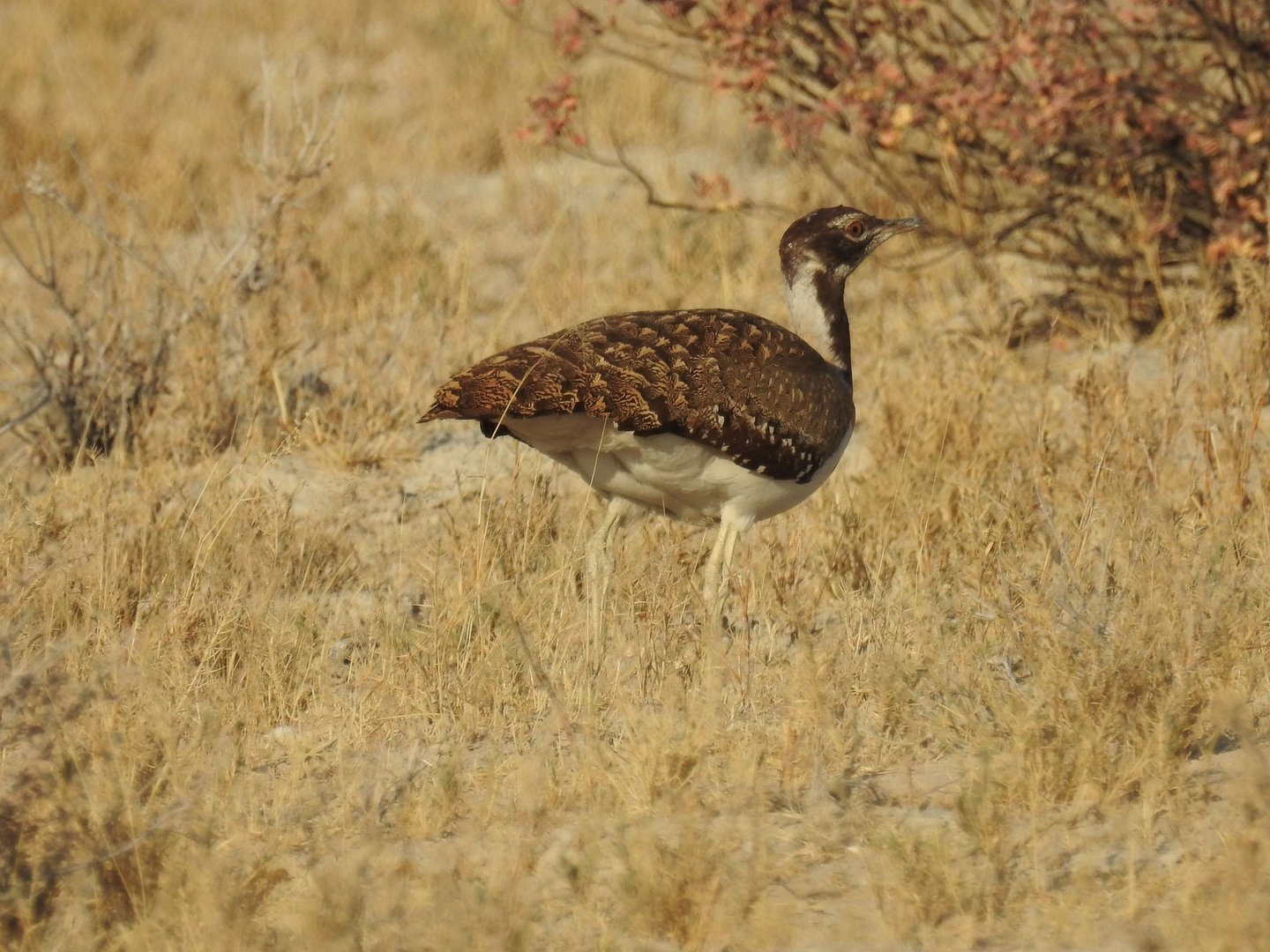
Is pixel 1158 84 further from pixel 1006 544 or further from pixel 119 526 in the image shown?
pixel 119 526

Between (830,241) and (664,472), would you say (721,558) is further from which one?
(830,241)

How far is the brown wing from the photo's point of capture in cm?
466

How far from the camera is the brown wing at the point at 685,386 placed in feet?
15.3

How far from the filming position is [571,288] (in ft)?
27.3

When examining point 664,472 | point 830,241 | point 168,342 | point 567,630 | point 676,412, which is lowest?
point 168,342

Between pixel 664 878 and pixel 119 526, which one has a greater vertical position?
pixel 664 878

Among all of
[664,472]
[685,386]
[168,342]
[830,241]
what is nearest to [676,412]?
[685,386]

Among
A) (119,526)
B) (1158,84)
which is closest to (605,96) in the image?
(1158,84)

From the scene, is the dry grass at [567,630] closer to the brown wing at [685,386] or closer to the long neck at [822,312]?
the brown wing at [685,386]

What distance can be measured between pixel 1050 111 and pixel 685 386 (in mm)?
2507

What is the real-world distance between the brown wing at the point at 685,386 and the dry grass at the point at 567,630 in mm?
460

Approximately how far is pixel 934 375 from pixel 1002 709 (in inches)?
113

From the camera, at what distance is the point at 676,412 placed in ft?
15.9

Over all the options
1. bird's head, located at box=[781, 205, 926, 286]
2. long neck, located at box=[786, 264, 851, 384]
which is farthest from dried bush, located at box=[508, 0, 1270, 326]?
long neck, located at box=[786, 264, 851, 384]
